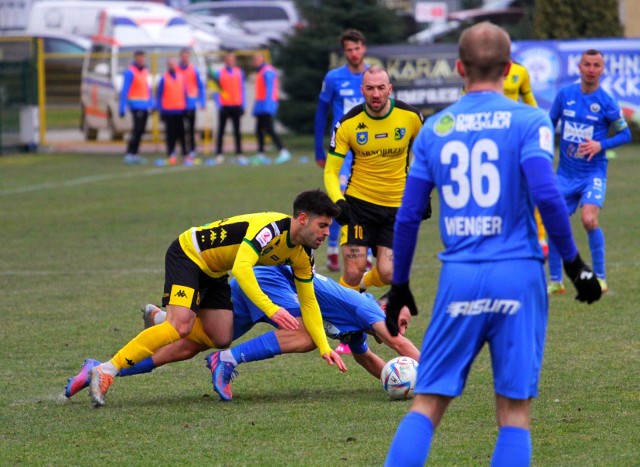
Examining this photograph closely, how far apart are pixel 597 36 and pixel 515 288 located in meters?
23.2

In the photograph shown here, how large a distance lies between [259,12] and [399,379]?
3920 centimetres

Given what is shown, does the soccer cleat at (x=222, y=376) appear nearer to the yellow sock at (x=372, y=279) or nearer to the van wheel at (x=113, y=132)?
the yellow sock at (x=372, y=279)

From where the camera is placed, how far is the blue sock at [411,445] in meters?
4.31

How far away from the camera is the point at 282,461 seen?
18.0 feet

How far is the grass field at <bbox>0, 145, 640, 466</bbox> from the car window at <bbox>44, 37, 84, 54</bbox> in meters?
21.9

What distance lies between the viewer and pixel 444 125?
14.3ft

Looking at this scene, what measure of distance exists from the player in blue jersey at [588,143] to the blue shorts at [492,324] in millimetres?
5779

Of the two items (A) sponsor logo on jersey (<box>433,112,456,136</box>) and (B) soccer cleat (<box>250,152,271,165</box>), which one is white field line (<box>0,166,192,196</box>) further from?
(A) sponsor logo on jersey (<box>433,112,456,136</box>)

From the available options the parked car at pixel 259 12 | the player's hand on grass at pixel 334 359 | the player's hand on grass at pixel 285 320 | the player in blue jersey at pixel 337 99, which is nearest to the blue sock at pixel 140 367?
the player's hand on grass at pixel 285 320

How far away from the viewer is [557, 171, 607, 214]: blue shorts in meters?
9.94

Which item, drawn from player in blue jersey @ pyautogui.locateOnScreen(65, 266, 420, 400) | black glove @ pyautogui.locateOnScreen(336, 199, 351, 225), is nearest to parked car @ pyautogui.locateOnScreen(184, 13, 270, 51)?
black glove @ pyautogui.locateOnScreen(336, 199, 351, 225)

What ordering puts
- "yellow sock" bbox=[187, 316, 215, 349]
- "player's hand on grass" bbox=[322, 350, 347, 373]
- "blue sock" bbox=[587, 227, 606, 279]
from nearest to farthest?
"player's hand on grass" bbox=[322, 350, 347, 373]
"yellow sock" bbox=[187, 316, 215, 349]
"blue sock" bbox=[587, 227, 606, 279]

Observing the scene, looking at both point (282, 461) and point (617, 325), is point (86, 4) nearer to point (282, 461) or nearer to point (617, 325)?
point (617, 325)

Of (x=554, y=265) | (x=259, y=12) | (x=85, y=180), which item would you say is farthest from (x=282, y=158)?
(x=259, y=12)
